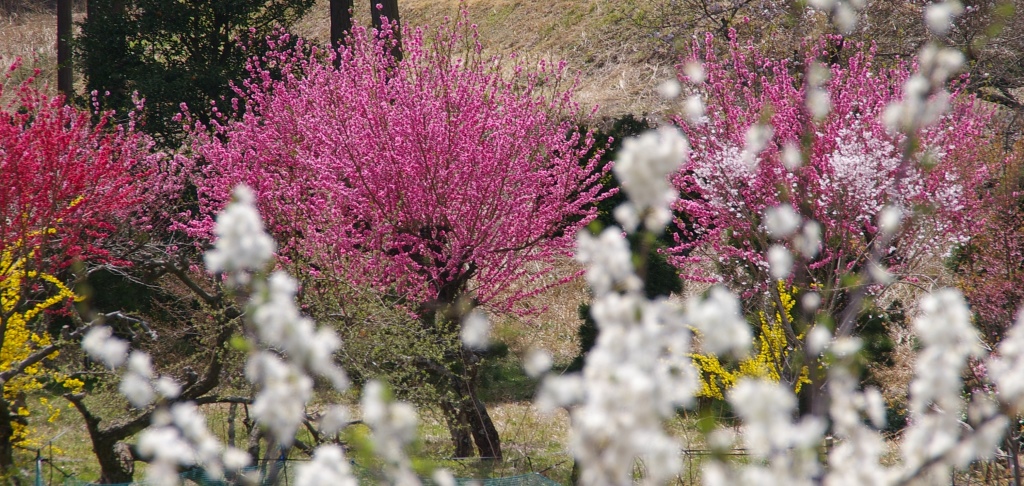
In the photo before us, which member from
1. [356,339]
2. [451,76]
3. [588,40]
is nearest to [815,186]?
[451,76]

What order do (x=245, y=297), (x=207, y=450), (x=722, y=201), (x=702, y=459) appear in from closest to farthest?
(x=207, y=450), (x=245, y=297), (x=702, y=459), (x=722, y=201)

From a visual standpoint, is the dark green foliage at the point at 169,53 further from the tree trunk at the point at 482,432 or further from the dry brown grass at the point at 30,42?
the dry brown grass at the point at 30,42

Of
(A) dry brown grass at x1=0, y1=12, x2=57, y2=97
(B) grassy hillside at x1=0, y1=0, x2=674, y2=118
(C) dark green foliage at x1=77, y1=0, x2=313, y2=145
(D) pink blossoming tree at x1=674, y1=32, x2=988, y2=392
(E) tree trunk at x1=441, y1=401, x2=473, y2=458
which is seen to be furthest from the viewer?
(A) dry brown grass at x1=0, y1=12, x2=57, y2=97

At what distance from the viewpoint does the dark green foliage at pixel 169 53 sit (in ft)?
43.4

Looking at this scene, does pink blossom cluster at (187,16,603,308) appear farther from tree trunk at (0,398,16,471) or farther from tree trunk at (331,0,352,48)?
tree trunk at (331,0,352,48)

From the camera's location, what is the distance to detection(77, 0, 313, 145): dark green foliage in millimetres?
13242

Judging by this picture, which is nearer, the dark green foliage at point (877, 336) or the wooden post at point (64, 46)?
the dark green foliage at point (877, 336)

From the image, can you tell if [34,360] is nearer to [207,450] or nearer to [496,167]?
[496,167]

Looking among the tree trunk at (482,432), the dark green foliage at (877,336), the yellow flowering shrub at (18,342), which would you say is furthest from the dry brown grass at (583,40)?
the yellow flowering shrub at (18,342)

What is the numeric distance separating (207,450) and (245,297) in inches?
126

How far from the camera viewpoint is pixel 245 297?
15.9 feet

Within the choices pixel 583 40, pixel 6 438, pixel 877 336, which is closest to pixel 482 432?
pixel 6 438

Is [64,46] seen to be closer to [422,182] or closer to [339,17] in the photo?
[339,17]

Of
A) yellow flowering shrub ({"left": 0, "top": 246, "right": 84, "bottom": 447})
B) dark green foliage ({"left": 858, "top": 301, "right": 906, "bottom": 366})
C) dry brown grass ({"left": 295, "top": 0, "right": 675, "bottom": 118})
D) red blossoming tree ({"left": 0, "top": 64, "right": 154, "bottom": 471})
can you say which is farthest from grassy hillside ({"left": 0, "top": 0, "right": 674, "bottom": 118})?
yellow flowering shrub ({"left": 0, "top": 246, "right": 84, "bottom": 447})
